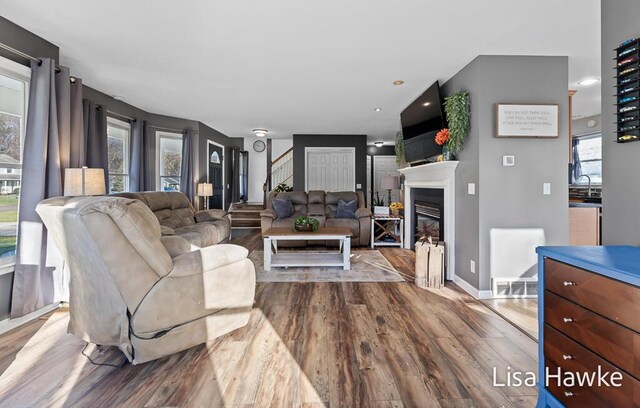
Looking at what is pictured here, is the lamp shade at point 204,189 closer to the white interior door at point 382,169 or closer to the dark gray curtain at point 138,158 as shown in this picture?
the dark gray curtain at point 138,158

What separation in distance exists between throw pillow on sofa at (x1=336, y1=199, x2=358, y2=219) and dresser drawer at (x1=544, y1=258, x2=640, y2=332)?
478cm

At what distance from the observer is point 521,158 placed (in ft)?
10.3

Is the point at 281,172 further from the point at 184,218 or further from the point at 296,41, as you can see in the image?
the point at 296,41

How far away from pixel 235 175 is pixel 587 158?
27.6 feet

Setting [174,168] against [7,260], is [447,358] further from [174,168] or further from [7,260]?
[174,168]

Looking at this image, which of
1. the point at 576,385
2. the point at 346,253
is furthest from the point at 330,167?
the point at 576,385


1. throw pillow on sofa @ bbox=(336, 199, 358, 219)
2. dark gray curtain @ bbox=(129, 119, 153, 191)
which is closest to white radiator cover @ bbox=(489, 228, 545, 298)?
throw pillow on sofa @ bbox=(336, 199, 358, 219)

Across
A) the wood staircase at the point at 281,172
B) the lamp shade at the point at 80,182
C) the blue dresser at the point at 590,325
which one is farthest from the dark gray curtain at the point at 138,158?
the blue dresser at the point at 590,325

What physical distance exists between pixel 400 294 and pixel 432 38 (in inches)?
101

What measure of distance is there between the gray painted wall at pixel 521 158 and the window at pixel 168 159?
18.2 feet

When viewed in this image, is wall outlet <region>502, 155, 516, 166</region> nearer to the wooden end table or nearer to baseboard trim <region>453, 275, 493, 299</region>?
baseboard trim <region>453, 275, 493, 299</region>

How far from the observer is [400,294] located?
3289mm

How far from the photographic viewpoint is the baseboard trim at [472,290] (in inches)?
125

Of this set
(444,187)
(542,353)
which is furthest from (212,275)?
(444,187)
